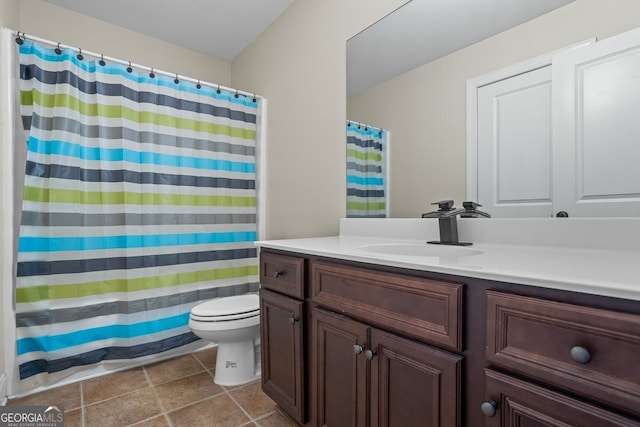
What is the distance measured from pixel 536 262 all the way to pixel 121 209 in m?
2.10

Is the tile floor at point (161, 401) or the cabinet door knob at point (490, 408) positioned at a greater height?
the cabinet door knob at point (490, 408)

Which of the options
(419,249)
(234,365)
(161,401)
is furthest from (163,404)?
(419,249)

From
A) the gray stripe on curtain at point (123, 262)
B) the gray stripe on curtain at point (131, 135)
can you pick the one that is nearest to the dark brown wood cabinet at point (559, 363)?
the gray stripe on curtain at point (123, 262)

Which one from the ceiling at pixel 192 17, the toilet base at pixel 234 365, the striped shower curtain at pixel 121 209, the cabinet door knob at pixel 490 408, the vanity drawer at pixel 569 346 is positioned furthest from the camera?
the ceiling at pixel 192 17

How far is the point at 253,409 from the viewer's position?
1.57 m

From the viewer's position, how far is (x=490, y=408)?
2.20 ft

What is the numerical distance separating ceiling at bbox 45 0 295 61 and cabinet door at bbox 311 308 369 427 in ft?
6.81

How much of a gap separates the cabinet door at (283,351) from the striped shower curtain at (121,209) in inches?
36.8

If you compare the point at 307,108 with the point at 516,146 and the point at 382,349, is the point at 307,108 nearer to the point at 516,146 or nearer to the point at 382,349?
the point at 516,146

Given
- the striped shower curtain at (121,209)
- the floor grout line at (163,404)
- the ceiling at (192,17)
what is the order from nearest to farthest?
1. the floor grout line at (163,404)
2. the striped shower curtain at (121,209)
3. the ceiling at (192,17)

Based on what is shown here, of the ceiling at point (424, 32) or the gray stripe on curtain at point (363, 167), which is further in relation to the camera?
the gray stripe on curtain at point (363, 167)

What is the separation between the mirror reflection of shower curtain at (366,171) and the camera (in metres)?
1.62

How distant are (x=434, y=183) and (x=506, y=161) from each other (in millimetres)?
300

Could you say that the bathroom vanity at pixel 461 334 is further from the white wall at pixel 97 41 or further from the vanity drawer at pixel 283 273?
the white wall at pixel 97 41
